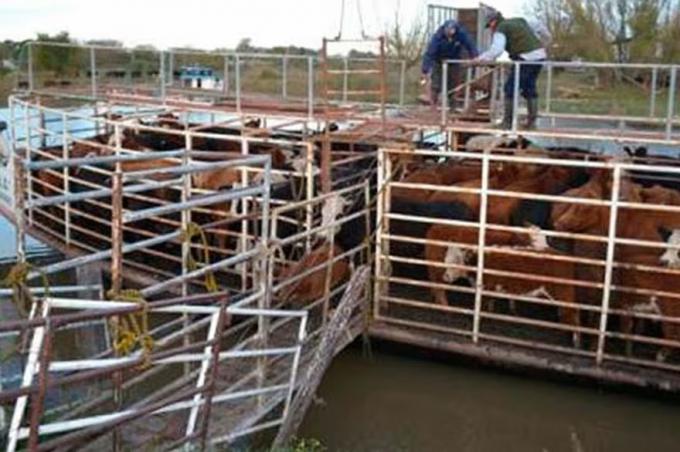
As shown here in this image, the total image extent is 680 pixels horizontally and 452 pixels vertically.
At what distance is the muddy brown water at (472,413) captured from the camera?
7.47 meters

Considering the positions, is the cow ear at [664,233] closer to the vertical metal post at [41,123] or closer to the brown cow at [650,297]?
the brown cow at [650,297]

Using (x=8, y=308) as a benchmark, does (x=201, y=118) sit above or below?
above

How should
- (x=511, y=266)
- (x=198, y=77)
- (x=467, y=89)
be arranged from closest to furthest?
(x=511, y=266) < (x=467, y=89) < (x=198, y=77)

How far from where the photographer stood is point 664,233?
8023 millimetres

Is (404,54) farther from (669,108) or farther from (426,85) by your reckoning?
(669,108)

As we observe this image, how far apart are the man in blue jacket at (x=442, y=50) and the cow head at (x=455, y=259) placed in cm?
308

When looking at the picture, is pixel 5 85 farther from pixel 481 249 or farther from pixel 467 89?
pixel 481 249

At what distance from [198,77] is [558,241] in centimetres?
988

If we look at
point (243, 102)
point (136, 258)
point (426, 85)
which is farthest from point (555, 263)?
point (243, 102)

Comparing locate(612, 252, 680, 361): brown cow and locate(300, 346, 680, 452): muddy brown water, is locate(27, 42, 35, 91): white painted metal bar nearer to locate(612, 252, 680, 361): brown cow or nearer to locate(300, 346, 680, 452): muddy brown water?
locate(300, 346, 680, 452): muddy brown water

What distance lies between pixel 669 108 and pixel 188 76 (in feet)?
35.0

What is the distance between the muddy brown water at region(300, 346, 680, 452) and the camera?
24.5 feet

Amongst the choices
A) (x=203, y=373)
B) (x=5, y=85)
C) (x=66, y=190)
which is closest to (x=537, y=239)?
(x=203, y=373)

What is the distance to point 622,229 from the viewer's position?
820 centimetres
